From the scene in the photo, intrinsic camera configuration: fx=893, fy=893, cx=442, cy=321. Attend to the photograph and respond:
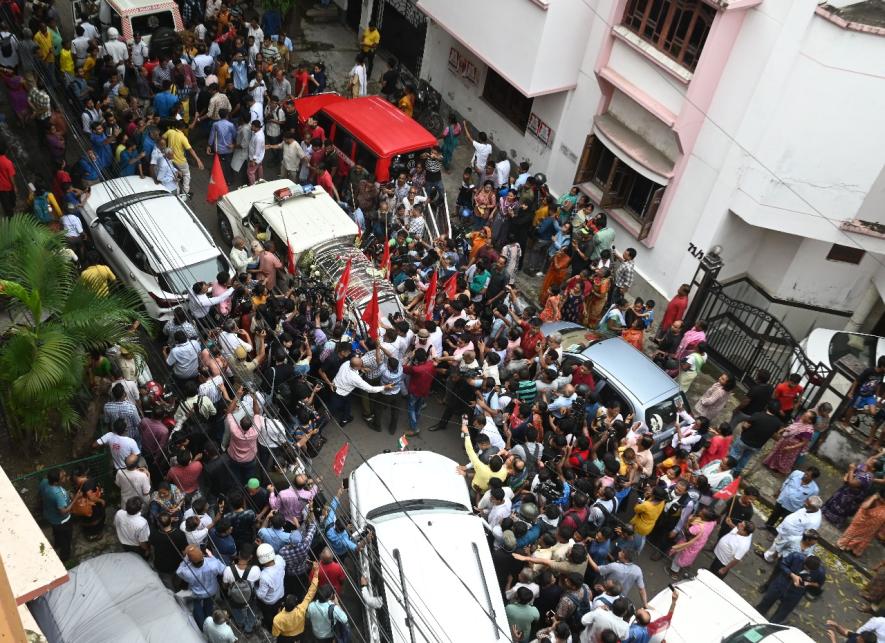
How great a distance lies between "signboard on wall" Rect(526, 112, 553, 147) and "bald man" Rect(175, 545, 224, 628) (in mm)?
11998

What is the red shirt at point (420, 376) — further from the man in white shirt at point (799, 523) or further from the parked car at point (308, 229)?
the man in white shirt at point (799, 523)

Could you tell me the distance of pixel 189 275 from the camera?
13.7 metres

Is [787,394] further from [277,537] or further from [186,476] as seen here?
[186,476]

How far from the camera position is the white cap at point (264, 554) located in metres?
9.31

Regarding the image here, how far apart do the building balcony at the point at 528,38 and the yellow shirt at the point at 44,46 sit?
26.5ft

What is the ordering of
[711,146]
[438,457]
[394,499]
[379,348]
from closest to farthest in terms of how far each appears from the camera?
1. [394,499]
2. [438,457]
3. [379,348]
4. [711,146]

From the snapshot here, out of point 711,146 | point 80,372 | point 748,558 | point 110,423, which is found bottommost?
point 748,558

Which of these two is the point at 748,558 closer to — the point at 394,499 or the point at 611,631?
the point at 611,631

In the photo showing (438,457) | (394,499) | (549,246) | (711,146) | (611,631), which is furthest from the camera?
(549,246)

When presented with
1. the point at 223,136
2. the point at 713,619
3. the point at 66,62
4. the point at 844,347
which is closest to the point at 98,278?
the point at 223,136

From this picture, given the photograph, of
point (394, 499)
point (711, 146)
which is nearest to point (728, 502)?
point (394, 499)

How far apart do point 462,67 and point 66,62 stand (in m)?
8.32

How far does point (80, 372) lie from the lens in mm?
10820

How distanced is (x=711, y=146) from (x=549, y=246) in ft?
11.2
